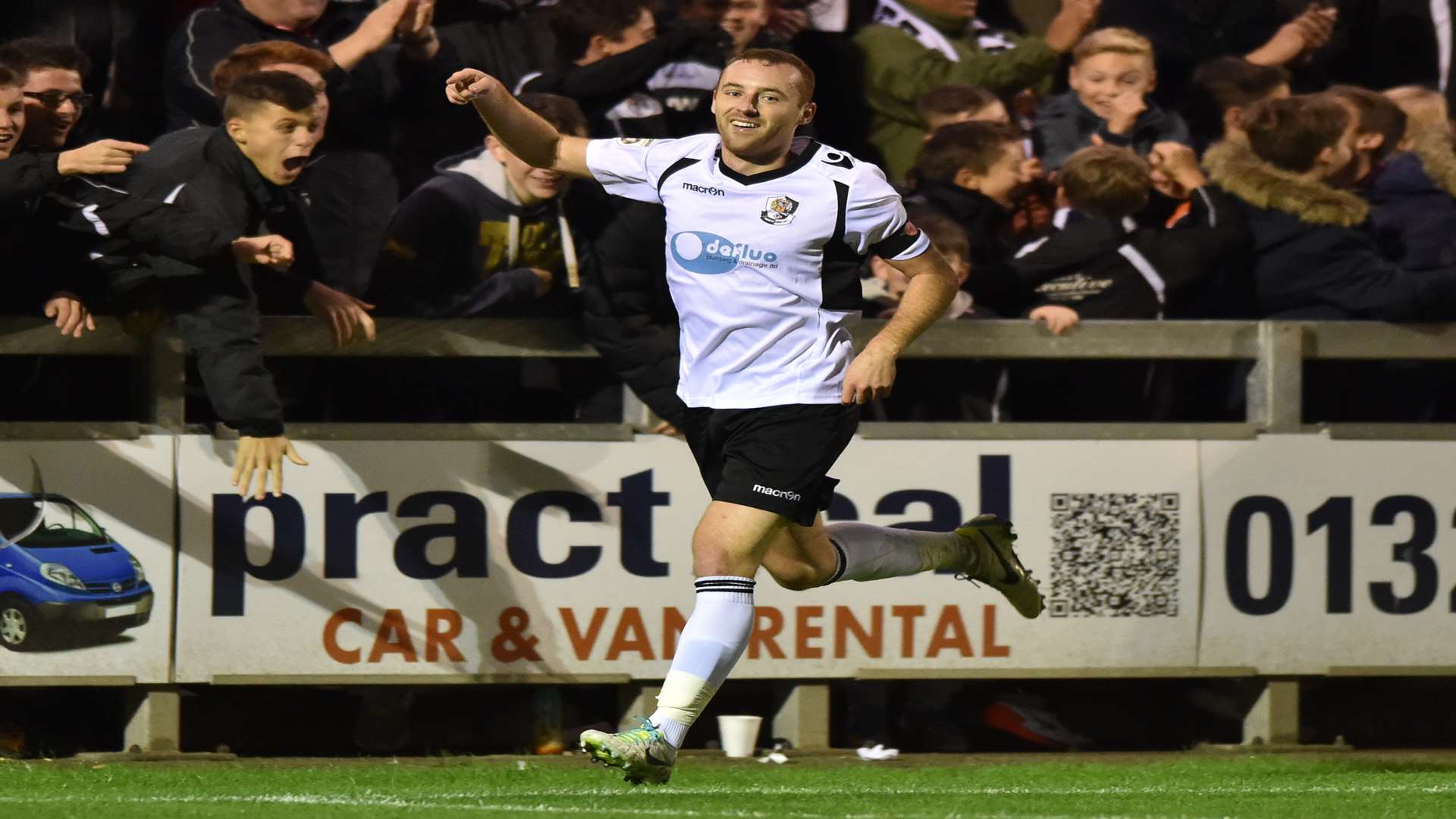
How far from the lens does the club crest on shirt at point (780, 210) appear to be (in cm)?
570

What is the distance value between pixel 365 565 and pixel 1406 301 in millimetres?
3792

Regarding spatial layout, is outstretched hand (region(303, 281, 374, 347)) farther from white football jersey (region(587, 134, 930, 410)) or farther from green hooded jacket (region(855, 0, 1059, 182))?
green hooded jacket (region(855, 0, 1059, 182))

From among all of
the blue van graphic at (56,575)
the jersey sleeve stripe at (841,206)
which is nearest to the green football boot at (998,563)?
the jersey sleeve stripe at (841,206)

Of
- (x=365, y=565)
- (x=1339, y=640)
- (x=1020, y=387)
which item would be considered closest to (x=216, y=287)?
(x=365, y=565)

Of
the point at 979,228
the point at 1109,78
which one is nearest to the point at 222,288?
the point at 979,228

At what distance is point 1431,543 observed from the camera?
759 centimetres

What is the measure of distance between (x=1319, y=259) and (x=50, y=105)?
4398 millimetres

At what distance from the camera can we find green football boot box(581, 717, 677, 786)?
521 cm

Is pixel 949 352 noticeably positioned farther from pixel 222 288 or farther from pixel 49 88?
pixel 49 88

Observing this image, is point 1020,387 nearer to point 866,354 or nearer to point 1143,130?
point 1143,130

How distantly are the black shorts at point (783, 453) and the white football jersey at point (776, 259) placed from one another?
1.5 inches

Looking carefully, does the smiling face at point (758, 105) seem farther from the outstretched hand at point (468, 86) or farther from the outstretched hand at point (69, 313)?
the outstretched hand at point (69, 313)

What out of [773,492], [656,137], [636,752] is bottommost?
[636,752]

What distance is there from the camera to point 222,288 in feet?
22.1
